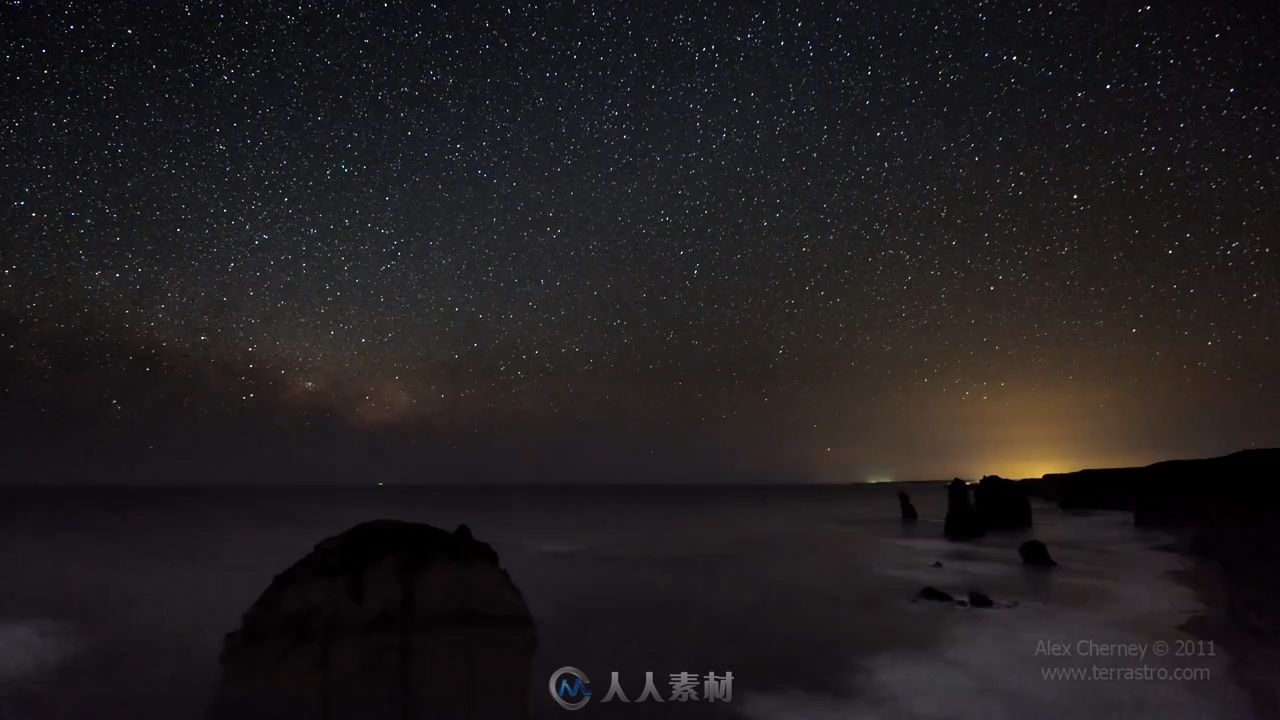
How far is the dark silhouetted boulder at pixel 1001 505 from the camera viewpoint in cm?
5728

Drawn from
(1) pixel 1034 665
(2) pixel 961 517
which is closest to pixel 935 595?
(1) pixel 1034 665

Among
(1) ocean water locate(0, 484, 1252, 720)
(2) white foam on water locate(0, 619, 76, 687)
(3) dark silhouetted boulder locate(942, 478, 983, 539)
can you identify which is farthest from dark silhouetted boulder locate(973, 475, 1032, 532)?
(2) white foam on water locate(0, 619, 76, 687)

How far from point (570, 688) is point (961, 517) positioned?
49.1 m

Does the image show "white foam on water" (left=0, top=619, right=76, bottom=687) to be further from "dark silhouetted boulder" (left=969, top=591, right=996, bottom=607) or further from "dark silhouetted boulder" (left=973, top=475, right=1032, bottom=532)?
"dark silhouetted boulder" (left=973, top=475, right=1032, bottom=532)

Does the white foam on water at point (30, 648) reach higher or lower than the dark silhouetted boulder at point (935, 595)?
lower

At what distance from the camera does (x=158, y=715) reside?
51.0 ft

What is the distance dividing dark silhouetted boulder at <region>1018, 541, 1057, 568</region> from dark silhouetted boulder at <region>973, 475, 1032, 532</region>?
2031 centimetres

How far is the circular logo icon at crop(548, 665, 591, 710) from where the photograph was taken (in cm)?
1458

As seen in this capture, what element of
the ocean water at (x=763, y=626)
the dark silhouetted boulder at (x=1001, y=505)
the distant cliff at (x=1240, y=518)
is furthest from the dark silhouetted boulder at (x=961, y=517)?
the distant cliff at (x=1240, y=518)

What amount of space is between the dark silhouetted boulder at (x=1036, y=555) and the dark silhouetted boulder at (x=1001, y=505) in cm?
2031

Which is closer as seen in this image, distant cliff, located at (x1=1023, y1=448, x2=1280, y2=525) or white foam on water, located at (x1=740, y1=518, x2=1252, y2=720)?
white foam on water, located at (x1=740, y1=518, x2=1252, y2=720)

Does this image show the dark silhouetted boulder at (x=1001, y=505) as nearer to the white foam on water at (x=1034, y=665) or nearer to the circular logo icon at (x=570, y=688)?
the white foam on water at (x=1034, y=665)

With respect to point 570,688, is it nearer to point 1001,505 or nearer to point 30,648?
point 30,648

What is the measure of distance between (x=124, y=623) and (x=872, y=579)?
32.6 metres
